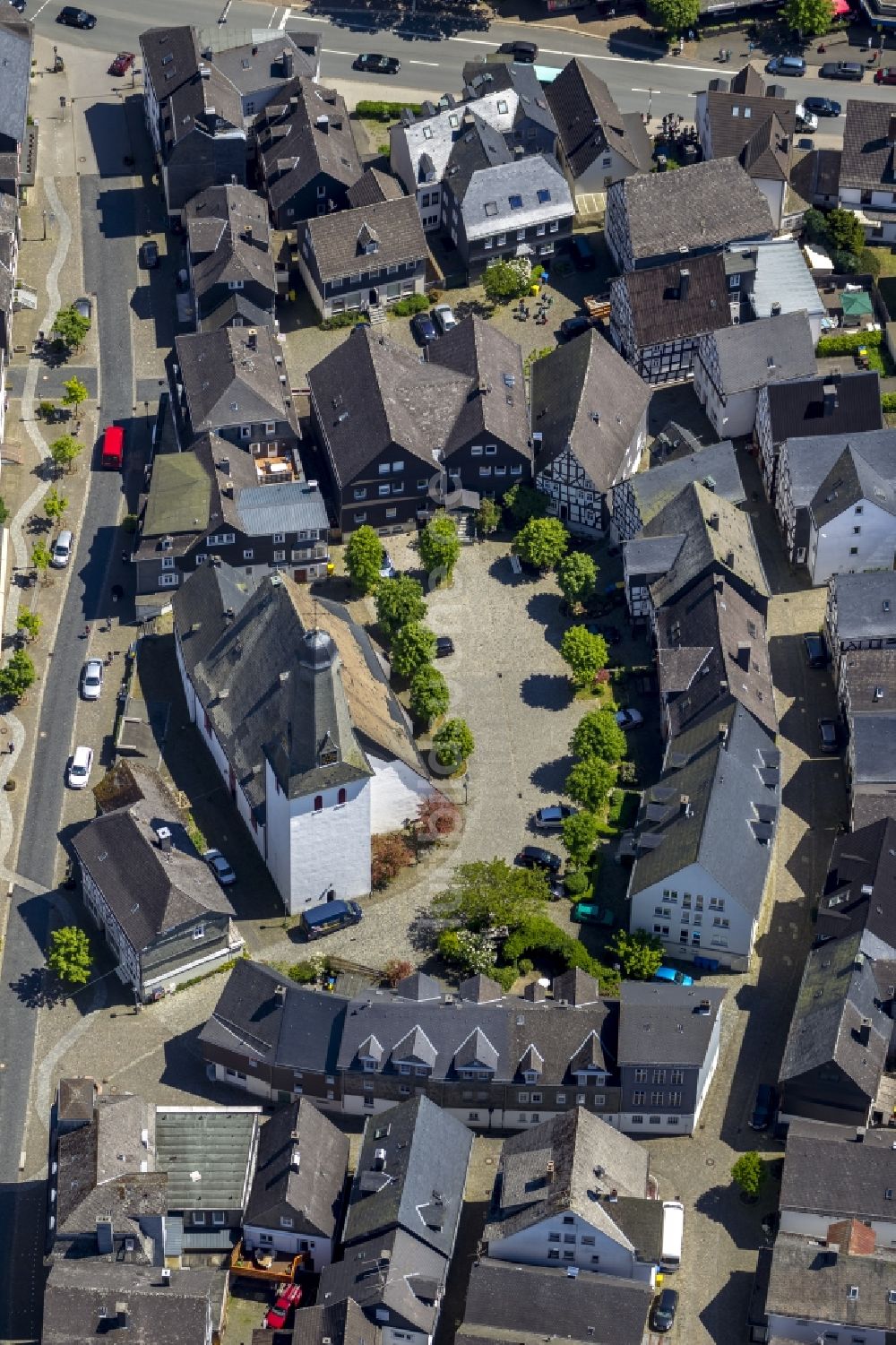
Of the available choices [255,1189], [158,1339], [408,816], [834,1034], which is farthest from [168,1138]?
[834,1034]

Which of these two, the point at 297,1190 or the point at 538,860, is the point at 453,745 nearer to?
the point at 538,860

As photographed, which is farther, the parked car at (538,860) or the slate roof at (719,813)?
the parked car at (538,860)

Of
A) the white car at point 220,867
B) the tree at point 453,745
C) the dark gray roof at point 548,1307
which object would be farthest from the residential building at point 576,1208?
the tree at point 453,745

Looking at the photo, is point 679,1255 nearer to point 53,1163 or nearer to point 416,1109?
point 416,1109

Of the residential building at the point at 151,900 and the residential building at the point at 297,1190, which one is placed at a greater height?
the residential building at the point at 151,900

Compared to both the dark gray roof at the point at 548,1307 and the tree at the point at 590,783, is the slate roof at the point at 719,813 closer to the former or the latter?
the tree at the point at 590,783

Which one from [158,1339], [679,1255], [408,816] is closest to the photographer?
[158,1339]
